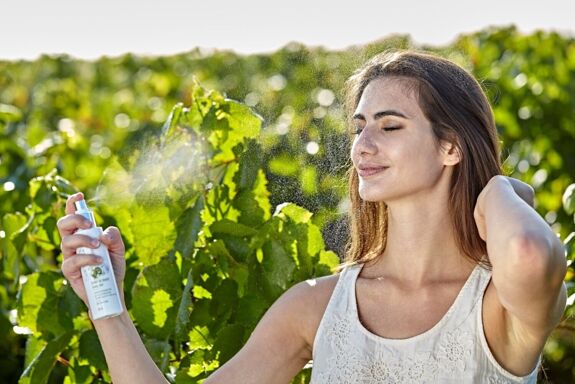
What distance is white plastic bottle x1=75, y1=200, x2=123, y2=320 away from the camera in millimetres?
1999

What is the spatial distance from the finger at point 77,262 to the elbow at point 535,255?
0.66m

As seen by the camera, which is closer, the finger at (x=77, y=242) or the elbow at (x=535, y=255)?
the elbow at (x=535, y=255)

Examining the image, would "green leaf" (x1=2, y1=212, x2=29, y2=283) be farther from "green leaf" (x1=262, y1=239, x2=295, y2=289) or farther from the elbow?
the elbow

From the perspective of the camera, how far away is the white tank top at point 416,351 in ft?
6.51

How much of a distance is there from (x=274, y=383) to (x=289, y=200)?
520mm

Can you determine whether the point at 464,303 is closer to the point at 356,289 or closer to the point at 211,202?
the point at 356,289

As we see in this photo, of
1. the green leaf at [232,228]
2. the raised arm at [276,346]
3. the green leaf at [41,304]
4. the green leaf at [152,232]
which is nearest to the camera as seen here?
the raised arm at [276,346]

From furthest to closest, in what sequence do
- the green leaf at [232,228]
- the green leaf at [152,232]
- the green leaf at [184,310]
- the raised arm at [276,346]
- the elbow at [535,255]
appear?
1. the green leaf at [152,232]
2. the green leaf at [232,228]
3. the green leaf at [184,310]
4. the raised arm at [276,346]
5. the elbow at [535,255]

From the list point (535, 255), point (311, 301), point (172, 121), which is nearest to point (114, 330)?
point (311, 301)

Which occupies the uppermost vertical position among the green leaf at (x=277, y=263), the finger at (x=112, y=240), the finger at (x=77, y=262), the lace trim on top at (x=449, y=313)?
the finger at (x=112, y=240)

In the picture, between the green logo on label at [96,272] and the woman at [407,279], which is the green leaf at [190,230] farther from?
the green logo on label at [96,272]

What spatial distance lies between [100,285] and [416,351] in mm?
509

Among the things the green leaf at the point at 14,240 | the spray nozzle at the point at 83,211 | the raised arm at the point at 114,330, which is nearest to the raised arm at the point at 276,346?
the raised arm at the point at 114,330

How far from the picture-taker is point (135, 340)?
206 cm
